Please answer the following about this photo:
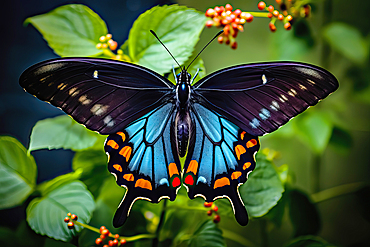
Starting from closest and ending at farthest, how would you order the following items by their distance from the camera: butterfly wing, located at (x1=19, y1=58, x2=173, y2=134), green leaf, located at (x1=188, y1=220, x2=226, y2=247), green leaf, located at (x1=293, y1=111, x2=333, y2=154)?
butterfly wing, located at (x1=19, y1=58, x2=173, y2=134)
green leaf, located at (x1=188, y1=220, x2=226, y2=247)
green leaf, located at (x1=293, y1=111, x2=333, y2=154)

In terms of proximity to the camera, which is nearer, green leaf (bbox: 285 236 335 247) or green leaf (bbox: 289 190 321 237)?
green leaf (bbox: 285 236 335 247)

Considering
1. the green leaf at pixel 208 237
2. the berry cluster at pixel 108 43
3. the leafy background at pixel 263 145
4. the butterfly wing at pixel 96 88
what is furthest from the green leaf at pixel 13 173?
the green leaf at pixel 208 237

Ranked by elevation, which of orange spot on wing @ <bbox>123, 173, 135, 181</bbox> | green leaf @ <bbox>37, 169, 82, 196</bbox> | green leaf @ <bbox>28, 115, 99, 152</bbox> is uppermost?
green leaf @ <bbox>28, 115, 99, 152</bbox>

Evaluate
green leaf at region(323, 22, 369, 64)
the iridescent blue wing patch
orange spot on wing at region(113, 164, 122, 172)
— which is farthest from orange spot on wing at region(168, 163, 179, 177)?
green leaf at region(323, 22, 369, 64)

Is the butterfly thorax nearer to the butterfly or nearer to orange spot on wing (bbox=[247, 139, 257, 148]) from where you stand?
the butterfly

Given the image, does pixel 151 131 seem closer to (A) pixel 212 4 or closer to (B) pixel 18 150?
(B) pixel 18 150

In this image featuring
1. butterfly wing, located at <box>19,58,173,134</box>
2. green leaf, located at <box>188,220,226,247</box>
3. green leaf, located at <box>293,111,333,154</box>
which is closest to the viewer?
butterfly wing, located at <box>19,58,173,134</box>

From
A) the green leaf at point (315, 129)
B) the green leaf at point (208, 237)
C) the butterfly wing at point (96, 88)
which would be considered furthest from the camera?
the green leaf at point (315, 129)

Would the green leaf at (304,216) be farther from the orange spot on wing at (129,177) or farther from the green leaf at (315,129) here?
the orange spot on wing at (129,177)
